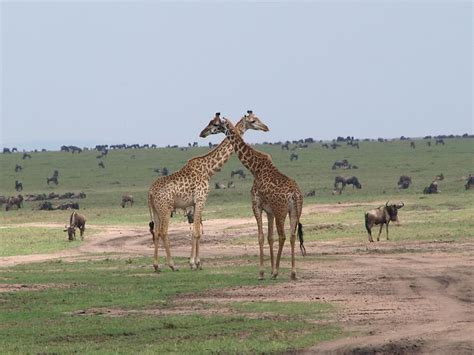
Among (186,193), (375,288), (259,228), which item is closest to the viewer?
(375,288)

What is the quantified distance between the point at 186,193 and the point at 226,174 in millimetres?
46957

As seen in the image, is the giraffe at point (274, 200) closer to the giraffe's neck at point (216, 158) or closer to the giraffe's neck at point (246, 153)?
the giraffe's neck at point (246, 153)

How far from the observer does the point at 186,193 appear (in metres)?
22.9

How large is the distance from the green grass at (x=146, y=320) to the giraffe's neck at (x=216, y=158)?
236cm

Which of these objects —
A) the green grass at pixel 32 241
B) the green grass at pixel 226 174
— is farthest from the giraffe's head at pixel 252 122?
the green grass at pixel 226 174

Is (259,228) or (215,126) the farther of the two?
(215,126)

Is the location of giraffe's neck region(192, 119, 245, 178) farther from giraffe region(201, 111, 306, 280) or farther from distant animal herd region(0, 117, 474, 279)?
giraffe region(201, 111, 306, 280)

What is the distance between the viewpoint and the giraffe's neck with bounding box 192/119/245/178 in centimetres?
2316

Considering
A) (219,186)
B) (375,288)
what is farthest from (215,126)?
(219,186)

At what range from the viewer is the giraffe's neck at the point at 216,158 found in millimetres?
23156

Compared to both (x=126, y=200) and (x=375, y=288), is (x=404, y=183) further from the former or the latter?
(x=375, y=288)

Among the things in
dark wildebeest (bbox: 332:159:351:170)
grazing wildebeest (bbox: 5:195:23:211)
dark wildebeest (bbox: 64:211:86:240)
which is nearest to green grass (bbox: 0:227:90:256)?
dark wildebeest (bbox: 64:211:86:240)

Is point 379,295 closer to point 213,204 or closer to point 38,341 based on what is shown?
point 38,341

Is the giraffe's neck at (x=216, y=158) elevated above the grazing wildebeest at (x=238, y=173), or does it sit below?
above
